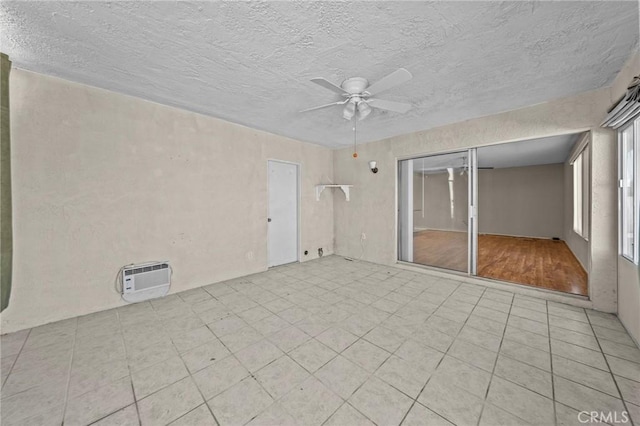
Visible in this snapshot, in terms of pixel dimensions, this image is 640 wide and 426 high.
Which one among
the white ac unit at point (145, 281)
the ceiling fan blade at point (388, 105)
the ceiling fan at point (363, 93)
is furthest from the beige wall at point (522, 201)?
the white ac unit at point (145, 281)

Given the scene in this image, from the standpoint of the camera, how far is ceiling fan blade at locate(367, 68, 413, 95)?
1.82 m

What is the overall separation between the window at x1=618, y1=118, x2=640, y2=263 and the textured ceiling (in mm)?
647

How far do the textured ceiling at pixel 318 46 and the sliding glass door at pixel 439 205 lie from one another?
4.73 feet

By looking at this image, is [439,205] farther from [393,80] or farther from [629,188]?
[393,80]

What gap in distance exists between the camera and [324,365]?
1.80 m

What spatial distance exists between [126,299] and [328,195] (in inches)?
158

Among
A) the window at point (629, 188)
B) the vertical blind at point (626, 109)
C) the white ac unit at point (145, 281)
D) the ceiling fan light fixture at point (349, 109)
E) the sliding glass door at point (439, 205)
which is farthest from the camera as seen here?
the sliding glass door at point (439, 205)

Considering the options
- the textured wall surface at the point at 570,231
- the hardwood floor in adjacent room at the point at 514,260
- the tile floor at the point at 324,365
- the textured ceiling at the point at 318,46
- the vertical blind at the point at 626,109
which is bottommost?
the tile floor at the point at 324,365

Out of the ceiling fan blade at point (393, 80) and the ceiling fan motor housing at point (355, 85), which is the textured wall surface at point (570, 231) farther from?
the ceiling fan motor housing at point (355, 85)

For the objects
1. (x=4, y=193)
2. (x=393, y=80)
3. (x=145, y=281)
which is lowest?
(x=145, y=281)

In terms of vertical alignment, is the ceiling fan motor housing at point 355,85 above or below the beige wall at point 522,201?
above

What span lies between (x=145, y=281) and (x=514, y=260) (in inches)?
258

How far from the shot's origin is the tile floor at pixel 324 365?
4.60 ft

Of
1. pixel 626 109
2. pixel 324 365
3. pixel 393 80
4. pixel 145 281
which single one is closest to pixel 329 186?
pixel 393 80
